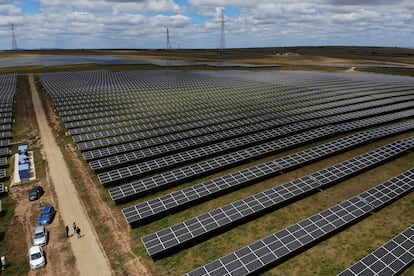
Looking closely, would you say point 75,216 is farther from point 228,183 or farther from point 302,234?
point 302,234

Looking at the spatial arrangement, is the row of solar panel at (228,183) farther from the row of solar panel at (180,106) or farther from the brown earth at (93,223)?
the row of solar panel at (180,106)

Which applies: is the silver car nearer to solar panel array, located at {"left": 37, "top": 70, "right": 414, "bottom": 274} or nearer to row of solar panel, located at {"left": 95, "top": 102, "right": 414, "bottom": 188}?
solar panel array, located at {"left": 37, "top": 70, "right": 414, "bottom": 274}

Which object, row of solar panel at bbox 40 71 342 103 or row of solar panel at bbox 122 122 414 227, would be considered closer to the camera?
row of solar panel at bbox 122 122 414 227

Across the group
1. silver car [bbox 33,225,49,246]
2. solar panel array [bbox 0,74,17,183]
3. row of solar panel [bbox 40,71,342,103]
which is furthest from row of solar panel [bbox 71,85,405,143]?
row of solar panel [bbox 40,71,342,103]

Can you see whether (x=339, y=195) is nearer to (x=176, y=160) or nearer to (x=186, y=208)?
(x=186, y=208)

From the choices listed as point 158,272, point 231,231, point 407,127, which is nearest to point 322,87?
point 407,127
